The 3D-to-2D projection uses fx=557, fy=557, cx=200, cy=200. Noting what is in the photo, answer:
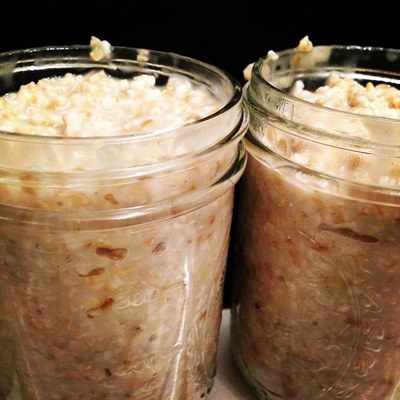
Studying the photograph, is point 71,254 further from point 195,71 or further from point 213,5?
point 213,5

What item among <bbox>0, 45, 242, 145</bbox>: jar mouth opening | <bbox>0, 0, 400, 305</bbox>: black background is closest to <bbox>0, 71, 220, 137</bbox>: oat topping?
<bbox>0, 45, 242, 145</bbox>: jar mouth opening

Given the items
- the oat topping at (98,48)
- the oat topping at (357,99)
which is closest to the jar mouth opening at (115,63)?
the oat topping at (98,48)

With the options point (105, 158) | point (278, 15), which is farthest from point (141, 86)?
point (278, 15)

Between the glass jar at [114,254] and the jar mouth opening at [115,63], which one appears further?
the jar mouth opening at [115,63]

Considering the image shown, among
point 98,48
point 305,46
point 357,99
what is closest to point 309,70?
point 305,46

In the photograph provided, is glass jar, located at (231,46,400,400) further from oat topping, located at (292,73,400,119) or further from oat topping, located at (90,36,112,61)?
oat topping, located at (90,36,112,61)

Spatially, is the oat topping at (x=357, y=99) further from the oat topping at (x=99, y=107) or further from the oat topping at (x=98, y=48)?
the oat topping at (x=98, y=48)

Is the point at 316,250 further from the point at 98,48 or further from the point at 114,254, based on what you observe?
the point at 98,48
